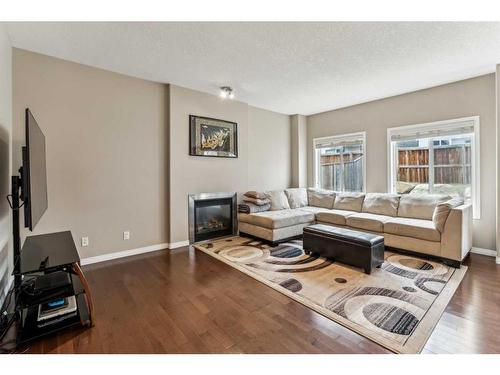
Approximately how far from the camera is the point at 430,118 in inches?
154

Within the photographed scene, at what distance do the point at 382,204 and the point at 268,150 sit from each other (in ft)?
8.21

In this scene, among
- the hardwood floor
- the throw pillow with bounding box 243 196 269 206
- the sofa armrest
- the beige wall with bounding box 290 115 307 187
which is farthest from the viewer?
the beige wall with bounding box 290 115 307 187

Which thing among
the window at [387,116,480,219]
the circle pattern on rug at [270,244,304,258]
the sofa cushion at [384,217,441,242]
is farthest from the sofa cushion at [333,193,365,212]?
the circle pattern on rug at [270,244,304,258]

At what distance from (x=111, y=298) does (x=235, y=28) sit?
279cm

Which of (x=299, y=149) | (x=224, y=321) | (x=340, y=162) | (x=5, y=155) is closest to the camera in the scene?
(x=224, y=321)

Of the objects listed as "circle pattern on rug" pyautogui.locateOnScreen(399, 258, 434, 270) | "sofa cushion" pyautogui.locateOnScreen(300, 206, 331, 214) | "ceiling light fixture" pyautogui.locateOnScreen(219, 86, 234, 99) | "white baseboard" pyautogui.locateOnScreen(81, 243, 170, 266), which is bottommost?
"circle pattern on rug" pyautogui.locateOnScreen(399, 258, 434, 270)

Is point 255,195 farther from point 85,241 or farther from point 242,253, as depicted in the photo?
point 85,241

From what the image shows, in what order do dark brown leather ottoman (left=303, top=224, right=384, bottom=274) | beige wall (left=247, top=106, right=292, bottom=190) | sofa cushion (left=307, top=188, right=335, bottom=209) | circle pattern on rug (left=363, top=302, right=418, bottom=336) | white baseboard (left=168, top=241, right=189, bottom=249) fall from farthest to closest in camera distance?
beige wall (left=247, top=106, right=292, bottom=190) < sofa cushion (left=307, top=188, right=335, bottom=209) < white baseboard (left=168, top=241, right=189, bottom=249) < dark brown leather ottoman (left=303, top=224, right=384, bottom=274) < circle pattern on rug (left=363, top=302, right=418, bottom=336)

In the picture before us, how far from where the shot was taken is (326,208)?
4938mm

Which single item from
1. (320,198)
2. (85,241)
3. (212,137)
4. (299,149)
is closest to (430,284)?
(320,198)

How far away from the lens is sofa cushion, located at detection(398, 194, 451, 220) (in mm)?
3549

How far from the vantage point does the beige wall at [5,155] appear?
2121mm

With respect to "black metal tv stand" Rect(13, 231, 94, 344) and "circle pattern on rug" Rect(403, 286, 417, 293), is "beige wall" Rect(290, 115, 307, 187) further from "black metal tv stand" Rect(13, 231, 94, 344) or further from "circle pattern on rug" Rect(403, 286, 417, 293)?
"black metal tv stand" Rect(13, 231, 94, 344)

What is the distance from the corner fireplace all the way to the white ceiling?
1.84 m
